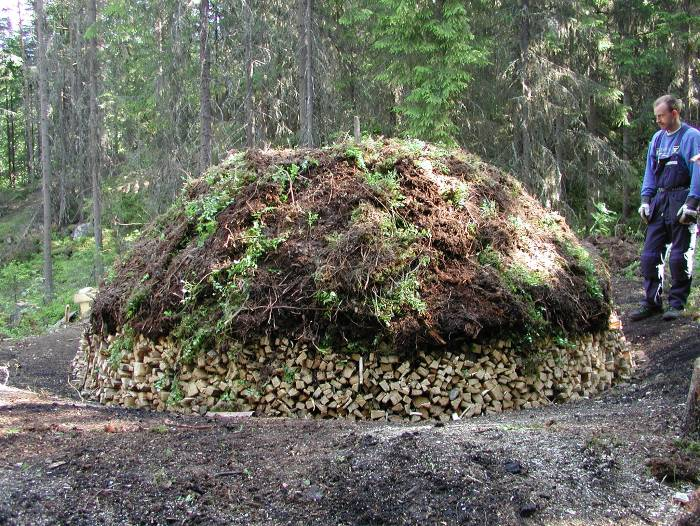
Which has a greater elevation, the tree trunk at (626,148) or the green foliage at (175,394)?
the tree trunk at (626,148)

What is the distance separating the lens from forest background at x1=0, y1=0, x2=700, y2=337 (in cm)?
1559

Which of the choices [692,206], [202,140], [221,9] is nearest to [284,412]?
[692,206]

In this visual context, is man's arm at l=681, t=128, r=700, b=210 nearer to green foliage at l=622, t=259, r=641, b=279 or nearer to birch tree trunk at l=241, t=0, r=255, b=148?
A: green foliage at l=622, t=259, r=641, b=279

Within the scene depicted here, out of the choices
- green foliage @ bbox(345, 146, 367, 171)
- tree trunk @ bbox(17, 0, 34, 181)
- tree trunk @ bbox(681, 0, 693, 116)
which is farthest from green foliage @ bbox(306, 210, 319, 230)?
tree trunk @ bbox(17, 0, 34, 181)

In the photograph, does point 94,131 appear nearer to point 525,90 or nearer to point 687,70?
point 525,90

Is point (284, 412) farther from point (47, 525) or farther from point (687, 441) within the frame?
point (687, 441)

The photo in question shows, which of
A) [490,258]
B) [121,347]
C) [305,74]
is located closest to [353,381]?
[490,258]

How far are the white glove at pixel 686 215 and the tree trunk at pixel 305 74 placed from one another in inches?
425

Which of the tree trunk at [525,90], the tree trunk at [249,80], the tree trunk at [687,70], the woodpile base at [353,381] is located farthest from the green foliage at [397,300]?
the tree trunk at [687,70]

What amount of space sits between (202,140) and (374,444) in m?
12.9

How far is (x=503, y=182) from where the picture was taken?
708 centimetres

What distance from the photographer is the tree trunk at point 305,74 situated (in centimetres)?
1628

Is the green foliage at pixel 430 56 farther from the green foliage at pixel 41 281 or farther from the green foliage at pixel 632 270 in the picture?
the green foliage at pixel 41 281

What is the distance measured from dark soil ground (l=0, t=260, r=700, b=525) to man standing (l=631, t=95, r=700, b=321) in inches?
108
